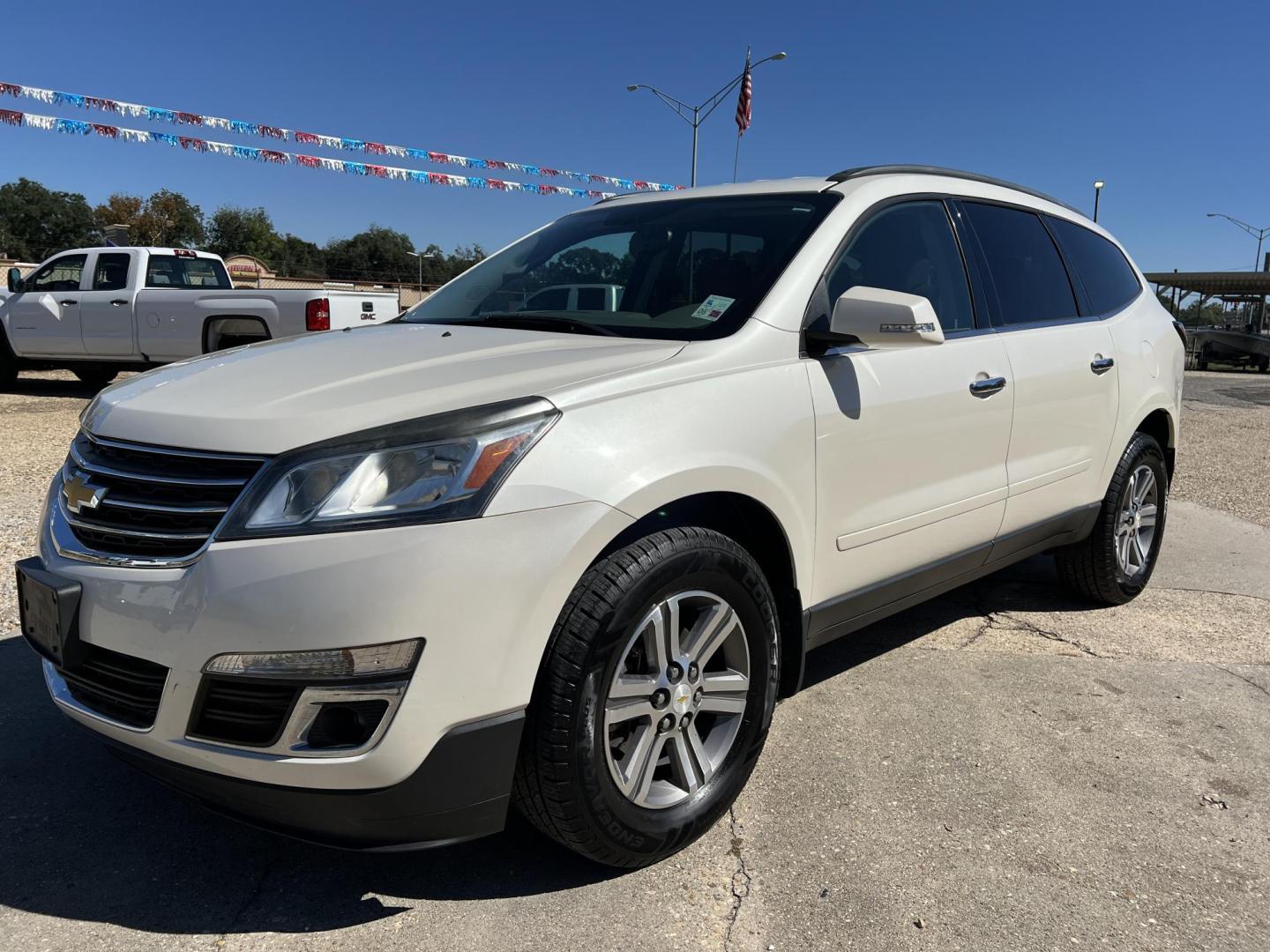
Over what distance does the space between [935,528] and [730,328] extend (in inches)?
45.0

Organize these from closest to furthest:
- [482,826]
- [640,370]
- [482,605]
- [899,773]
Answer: [482,605]
[482,826]
[640,370]
[899,773]

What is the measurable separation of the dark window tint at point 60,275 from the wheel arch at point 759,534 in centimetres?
1256

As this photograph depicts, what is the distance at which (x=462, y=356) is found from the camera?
8.37ft

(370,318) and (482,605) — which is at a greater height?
(370,318)

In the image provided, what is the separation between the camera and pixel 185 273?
1258 centimetres

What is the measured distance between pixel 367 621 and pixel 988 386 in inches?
94.2

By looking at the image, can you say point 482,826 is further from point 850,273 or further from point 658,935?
point 850,273

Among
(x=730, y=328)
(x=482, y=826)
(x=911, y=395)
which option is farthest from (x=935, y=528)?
(x=482, y=826)

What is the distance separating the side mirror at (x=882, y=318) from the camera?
2621 mm

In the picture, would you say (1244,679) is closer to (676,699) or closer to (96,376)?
(676,699)

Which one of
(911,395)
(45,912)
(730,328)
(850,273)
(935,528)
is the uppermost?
(850,273)

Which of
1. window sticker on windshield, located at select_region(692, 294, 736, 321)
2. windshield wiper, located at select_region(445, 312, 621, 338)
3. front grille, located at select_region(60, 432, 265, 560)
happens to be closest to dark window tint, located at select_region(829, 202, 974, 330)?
window sticker on windshield, located at select_region(692, 294, 736, 321)

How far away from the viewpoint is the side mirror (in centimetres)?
262

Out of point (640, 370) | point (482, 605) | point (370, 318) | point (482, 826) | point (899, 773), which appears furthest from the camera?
point (370, 318)
